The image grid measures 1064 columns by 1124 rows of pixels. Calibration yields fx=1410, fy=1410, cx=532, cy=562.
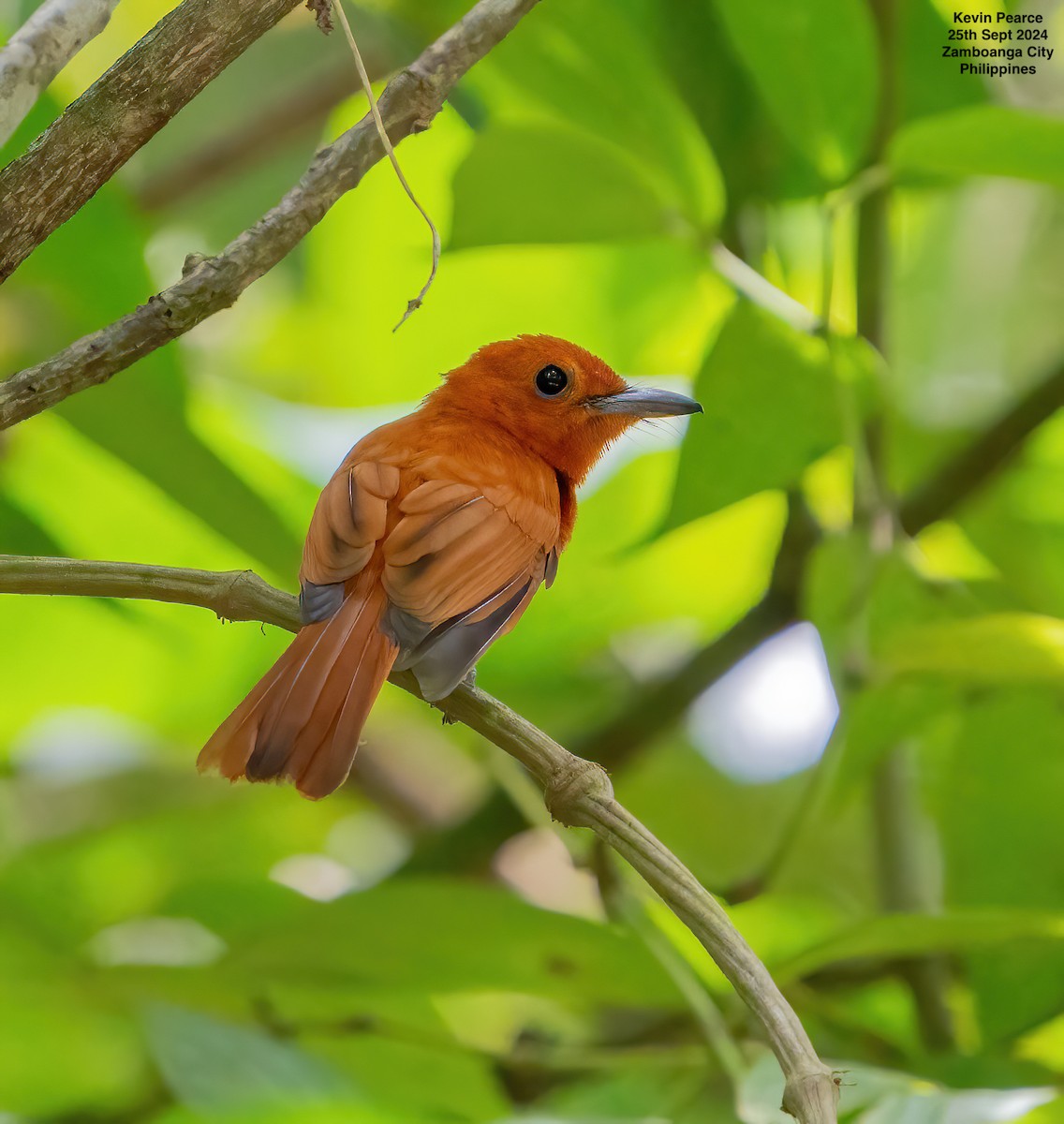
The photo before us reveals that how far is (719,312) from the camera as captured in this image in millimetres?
2824

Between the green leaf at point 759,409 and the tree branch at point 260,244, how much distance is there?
2.40 feet

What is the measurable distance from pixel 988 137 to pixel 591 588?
121cm

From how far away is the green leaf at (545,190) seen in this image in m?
2.09

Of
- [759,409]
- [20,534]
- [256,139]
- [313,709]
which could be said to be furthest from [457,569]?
[256,139]

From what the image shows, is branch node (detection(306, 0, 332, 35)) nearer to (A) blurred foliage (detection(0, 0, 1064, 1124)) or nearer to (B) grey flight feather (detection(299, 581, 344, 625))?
(A) blurred foliage (detection(0, 0, 1064, 1124))

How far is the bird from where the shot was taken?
Result: 1.79 m

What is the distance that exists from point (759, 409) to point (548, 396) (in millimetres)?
925

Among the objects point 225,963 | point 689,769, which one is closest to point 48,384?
point 225,963

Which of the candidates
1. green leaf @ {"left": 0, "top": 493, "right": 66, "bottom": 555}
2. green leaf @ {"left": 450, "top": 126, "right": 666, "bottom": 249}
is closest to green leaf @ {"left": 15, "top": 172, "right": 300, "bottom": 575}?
green leaf @ {"left": 0, "top": 493, "right": 66, "bottom": 555}

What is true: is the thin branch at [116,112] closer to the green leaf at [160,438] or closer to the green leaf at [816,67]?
the green leaf at [160,438]

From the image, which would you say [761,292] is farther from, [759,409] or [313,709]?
[313,709]

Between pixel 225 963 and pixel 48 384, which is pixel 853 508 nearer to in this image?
pixel 225 963

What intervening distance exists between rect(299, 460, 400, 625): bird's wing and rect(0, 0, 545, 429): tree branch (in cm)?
61

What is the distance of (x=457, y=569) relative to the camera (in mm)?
2105
